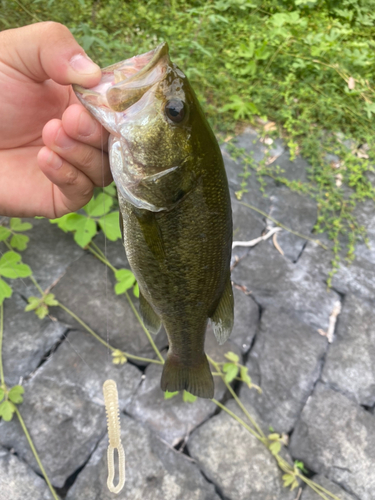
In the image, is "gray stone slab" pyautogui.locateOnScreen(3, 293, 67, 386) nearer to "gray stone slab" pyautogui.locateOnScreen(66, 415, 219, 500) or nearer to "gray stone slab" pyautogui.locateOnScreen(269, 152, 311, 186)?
"gray stone slab" pyautogui.locateOnScreen(66, 415, 219, 500)

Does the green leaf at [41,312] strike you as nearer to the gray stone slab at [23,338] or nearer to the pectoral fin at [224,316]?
the gray stone slab at [23,338]

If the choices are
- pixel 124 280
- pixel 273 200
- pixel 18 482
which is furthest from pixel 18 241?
pixel 273 200

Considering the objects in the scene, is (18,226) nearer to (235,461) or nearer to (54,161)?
(54,161)

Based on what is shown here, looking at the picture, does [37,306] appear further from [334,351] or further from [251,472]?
[334,351]

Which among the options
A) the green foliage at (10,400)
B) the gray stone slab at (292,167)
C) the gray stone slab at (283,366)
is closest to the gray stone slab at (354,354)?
the gray stone slab at (283,366)

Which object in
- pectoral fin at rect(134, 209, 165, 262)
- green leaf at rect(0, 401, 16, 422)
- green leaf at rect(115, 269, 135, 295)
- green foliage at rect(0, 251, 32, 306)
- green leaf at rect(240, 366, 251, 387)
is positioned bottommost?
green leaf at rect(240, 366, 251, 387)

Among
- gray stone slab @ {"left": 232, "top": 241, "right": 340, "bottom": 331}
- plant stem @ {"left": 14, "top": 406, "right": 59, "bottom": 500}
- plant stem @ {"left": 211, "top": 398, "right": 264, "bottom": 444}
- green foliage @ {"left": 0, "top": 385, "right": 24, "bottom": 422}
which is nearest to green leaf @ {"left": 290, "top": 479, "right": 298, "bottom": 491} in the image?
plant stem @ {"left": 211, "top": 398, "right": 264, "bottom": 444}

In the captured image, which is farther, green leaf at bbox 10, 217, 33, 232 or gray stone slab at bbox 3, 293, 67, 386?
green leaf at bbox 10, 217, 33, 232

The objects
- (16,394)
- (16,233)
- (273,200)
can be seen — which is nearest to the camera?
(16,394)
